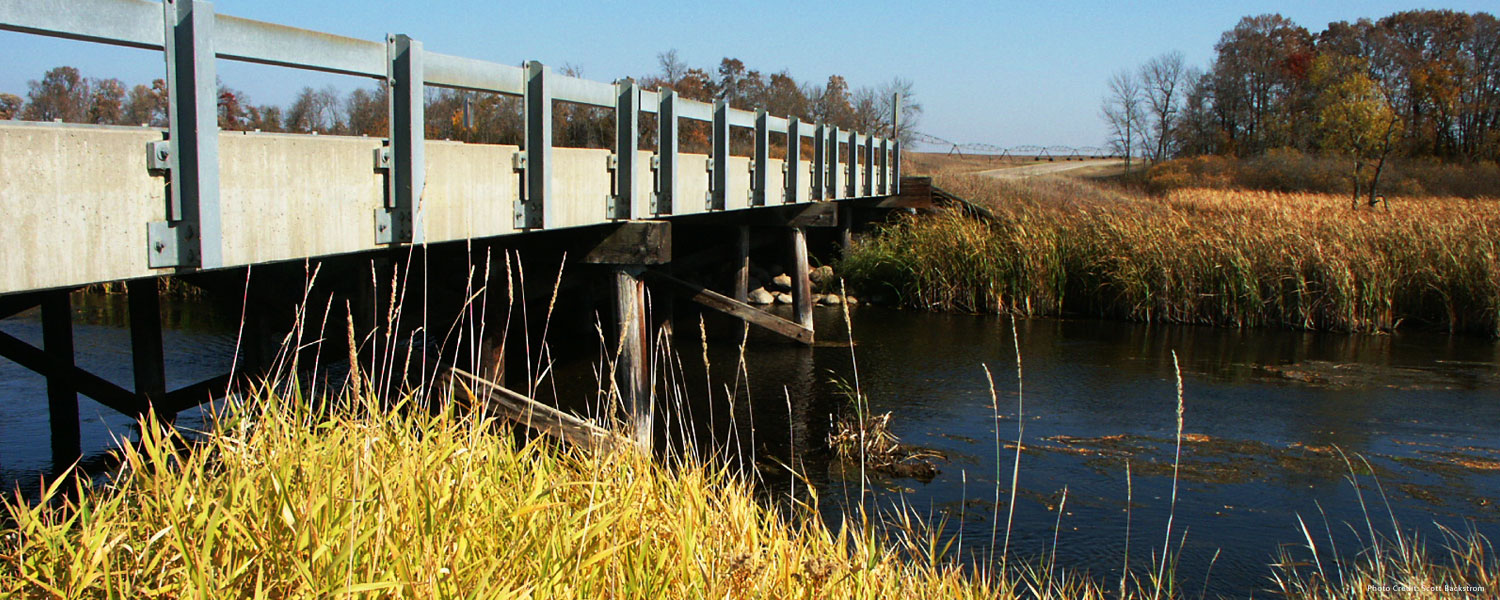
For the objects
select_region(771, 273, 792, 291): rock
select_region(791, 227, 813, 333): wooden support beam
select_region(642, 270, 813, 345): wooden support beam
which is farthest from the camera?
select_region(771, 273, 792, 291): rock

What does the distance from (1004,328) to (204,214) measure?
13.3 m

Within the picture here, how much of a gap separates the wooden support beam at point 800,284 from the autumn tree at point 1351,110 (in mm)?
34158

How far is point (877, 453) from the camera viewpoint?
841 cm

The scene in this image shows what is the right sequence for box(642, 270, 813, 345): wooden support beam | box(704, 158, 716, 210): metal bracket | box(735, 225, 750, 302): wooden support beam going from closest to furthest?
box(704, 158, 716, 210): metal bracket, box(642, 270, 813, 345): wooden support beam, box(735, 225, 750, 302): wooden support beam

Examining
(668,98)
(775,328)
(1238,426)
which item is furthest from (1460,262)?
(668,98)

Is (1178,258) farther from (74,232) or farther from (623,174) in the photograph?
(74,232)

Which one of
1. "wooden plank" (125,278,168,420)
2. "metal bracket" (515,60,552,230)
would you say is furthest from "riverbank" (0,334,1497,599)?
"wooden plank" (125,278,168,420)

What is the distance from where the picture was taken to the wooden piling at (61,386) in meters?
7.46

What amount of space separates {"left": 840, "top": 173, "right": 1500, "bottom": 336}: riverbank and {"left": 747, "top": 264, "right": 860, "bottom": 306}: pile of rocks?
0.66m

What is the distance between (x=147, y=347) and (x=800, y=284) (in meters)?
9.26

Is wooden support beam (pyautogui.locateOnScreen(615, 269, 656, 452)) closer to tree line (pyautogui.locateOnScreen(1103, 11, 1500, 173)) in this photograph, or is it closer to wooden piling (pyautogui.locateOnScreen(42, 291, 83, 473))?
wooden piling (pyautogui.locateOnScreen(42, 291, 83, 473))

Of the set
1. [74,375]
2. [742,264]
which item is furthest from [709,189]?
[74,375]

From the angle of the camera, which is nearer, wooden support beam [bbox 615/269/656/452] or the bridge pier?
wooden support beam [bbox 615/269/656/452]

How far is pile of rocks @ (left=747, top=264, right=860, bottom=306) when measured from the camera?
1908 centimetres
